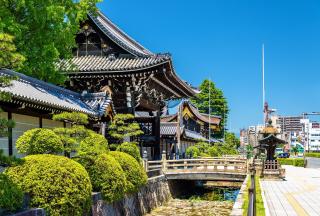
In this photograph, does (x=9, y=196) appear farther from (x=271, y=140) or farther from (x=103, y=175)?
(x=271, y=140)

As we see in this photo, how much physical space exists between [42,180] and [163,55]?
15138mm

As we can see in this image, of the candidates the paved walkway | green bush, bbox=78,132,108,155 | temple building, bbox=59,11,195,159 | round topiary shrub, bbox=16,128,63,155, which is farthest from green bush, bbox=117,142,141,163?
round topiary shrub, bbox=16,128,63,155

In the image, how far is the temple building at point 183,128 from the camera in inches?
1827

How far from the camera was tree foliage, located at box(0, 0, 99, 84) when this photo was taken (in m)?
21.4

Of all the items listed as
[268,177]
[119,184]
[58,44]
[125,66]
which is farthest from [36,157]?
[268,177]

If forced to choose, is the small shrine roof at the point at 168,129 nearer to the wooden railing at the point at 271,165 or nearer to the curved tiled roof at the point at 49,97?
the wooden railing at the point at 271,165

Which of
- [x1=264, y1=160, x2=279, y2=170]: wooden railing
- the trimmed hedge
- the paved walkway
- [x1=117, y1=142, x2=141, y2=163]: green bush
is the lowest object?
the trimmed hedge

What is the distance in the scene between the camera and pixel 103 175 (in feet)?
53.7

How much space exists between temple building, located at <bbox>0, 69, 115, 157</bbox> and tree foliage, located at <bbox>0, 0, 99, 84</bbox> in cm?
212

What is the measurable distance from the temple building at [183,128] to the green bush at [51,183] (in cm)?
2935

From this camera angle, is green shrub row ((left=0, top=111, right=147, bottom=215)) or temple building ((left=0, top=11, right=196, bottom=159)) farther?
temple building ((left=0, top=11, right=196, bottom=159))

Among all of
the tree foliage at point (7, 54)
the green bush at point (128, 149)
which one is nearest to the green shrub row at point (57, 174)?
the tree foliage at point (7, 54)

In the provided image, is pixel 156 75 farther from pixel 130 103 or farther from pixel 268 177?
pixel 268 177

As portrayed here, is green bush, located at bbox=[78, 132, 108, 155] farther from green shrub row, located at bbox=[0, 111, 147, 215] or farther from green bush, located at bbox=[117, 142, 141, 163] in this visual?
green bush, located at bbox=[117, 142, 141, 163]
